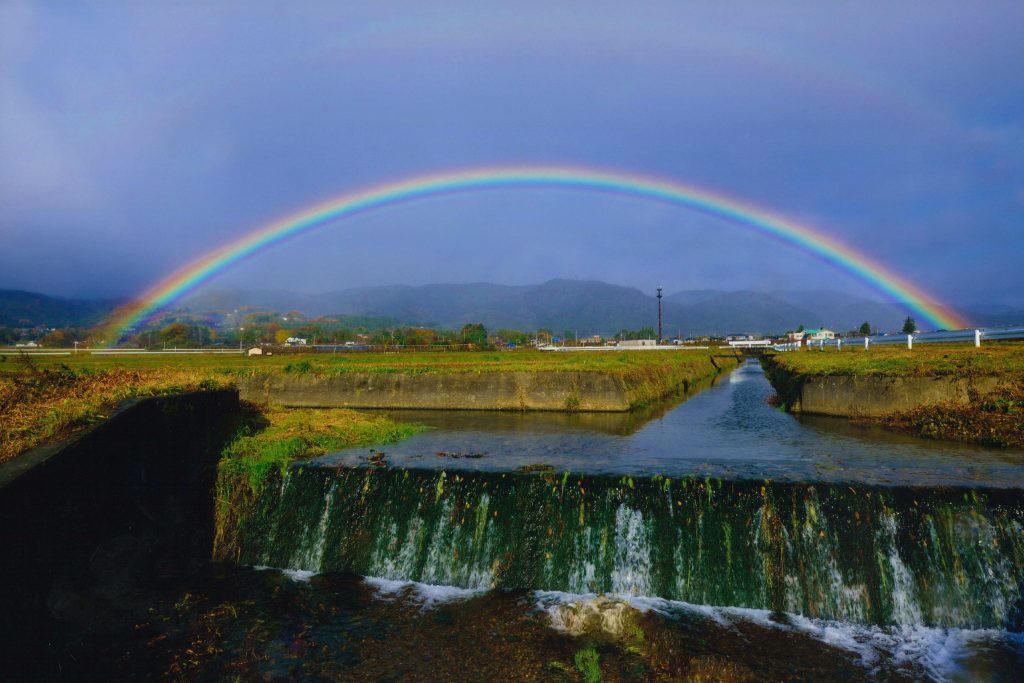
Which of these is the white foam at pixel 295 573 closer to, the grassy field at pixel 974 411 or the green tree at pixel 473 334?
the grassy field at pixel 974 411

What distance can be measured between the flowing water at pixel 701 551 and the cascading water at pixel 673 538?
2 centimetres

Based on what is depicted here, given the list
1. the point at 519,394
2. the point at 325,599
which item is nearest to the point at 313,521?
the point at 325,599

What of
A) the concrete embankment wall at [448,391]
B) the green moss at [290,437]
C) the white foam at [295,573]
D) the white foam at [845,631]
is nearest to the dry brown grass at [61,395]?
the green moss at [290,437]

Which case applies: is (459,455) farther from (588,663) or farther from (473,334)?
(473,334)

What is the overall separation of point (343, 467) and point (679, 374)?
29.2 meters

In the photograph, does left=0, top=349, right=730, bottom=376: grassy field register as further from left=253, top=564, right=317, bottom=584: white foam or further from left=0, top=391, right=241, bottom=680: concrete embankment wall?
left=253, top=564, right=317, bottom=584: white foam

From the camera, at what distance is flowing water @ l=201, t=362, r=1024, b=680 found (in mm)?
7574

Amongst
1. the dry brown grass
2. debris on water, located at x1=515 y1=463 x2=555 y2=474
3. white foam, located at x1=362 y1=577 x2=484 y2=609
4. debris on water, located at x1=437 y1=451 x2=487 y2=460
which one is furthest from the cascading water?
the dry brown grass

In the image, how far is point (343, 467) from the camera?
1122cm

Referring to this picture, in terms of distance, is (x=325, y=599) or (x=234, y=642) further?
(x=325, y=599)

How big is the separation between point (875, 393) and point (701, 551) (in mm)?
13187

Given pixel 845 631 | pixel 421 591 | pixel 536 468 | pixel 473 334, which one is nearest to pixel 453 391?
pixel 536 468

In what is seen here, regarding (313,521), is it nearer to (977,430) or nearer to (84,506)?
(84,506)

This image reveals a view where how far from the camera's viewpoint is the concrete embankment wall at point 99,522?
23.0 feet
